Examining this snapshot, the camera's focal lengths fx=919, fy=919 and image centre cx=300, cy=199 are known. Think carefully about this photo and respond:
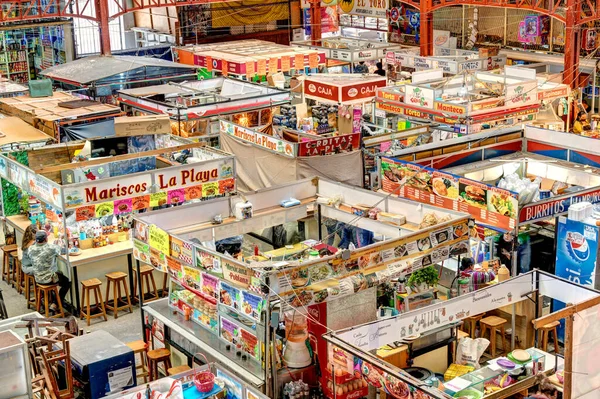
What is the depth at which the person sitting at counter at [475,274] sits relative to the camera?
11188 mm

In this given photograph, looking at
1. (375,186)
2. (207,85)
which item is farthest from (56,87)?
(375,186)

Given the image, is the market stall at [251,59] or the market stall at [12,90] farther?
the market stall at [251,59]

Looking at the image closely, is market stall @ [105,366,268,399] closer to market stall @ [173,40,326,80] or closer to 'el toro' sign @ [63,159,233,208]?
'el toro' sign @ [63,159,233,208]

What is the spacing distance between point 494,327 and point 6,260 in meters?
7.98

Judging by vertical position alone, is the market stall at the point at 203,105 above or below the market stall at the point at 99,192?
above

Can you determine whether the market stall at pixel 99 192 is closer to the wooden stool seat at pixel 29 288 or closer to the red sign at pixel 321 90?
the wooden stool seat at pixel 29 288

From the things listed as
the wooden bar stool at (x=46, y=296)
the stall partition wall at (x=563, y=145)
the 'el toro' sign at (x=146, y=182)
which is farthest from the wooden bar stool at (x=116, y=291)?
the stall partition wall at (x=563, y=145)

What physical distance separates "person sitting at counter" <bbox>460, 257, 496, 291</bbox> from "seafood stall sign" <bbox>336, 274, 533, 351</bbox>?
3.78ft

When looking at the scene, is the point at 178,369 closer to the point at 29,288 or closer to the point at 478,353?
the point at 478,353

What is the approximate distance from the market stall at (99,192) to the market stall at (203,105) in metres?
2.03

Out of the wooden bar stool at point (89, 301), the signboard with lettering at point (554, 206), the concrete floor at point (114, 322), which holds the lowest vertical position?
the concrete floor at point (114, 322)

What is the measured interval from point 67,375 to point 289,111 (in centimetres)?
1111

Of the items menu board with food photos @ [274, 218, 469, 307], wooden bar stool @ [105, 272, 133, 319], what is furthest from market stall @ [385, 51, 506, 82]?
menu board with food photos @ [274, 218, 469, 307]

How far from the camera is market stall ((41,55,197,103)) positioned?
804 inches
